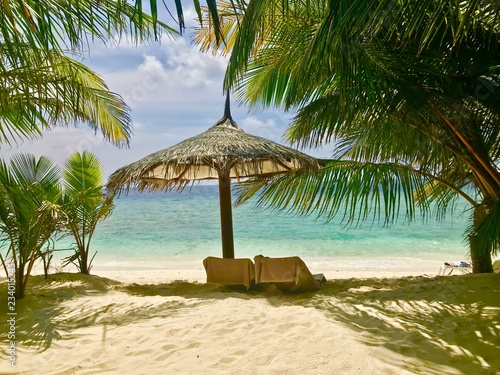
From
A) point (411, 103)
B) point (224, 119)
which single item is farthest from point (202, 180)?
point (411, 103)

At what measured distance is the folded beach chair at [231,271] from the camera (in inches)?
186

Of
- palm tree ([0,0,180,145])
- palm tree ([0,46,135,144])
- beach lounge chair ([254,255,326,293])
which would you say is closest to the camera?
palm tree ([0,0,180,145])

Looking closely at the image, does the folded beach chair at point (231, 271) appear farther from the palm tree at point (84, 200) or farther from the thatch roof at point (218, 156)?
the palm tree at point (84, 200)

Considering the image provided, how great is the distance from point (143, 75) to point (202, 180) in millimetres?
2489

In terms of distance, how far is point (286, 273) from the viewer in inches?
181

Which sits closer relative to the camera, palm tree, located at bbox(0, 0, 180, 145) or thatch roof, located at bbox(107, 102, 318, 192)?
palm tree, located at bbox(0, 0, 180, 145)

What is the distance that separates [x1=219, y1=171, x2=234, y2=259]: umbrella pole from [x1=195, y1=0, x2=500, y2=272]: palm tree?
25.3 inches

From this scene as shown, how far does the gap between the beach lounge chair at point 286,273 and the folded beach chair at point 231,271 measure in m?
0.10

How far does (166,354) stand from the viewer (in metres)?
2.63

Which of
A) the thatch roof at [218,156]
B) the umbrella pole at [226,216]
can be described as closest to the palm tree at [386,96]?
the thatch roof at [218,156]

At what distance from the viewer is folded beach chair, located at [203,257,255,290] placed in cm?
473

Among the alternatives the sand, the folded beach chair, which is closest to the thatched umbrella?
the folded beach chair

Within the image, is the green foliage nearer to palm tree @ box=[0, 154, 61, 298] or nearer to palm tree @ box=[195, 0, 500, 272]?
palm tree @ box=[0, 154, 61, 298]

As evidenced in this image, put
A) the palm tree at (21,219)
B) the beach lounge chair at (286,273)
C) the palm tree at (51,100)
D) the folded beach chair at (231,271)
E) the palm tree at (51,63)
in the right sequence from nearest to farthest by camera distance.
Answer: the palm tree at (51,63) < the palm tree at (51,100) < the palm tree at (21,219) < the beach lounge chair at (286,273) < the folded beach chair at (231,271)
